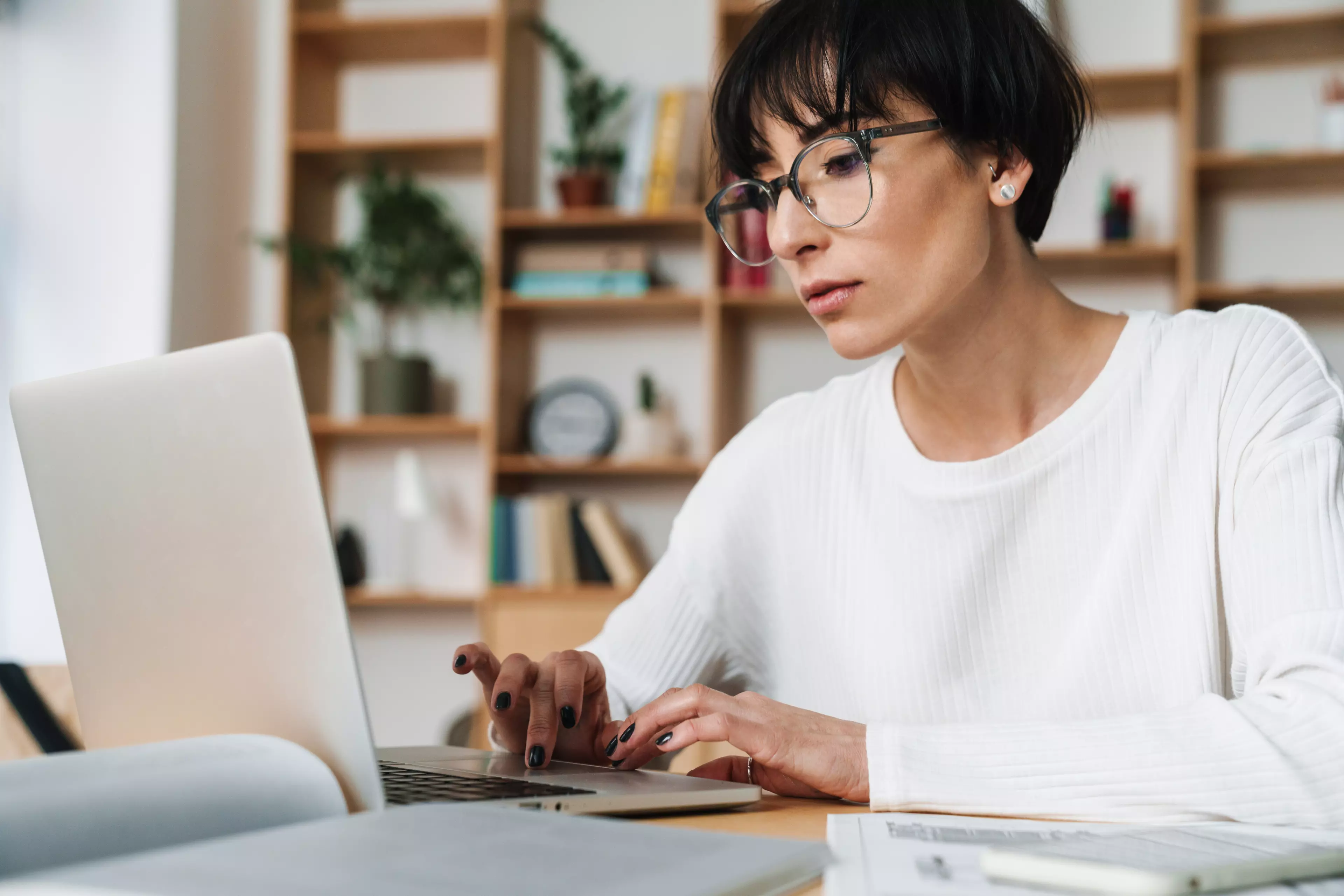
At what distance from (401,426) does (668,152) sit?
1.11 metres

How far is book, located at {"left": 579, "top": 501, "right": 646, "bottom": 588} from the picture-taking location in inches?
126

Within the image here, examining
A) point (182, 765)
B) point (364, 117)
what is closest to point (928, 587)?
point (182, 765)

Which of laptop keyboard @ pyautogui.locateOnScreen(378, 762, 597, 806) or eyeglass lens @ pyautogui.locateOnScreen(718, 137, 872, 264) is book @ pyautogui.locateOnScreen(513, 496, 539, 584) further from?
laptop keyboard @ pyautogui.locateOnScreen(378, 762, 597, 806)

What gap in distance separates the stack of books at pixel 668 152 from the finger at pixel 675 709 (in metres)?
2.58

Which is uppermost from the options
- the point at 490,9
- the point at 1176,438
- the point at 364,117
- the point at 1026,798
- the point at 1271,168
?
the point at 490,9

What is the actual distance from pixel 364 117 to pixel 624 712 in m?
3.02

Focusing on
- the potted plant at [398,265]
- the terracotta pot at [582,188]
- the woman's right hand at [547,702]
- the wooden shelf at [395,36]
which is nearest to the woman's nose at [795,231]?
the woman's right hand at [547,702]

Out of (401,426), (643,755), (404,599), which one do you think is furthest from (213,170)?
(643,755)

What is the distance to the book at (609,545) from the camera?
10.5 feet

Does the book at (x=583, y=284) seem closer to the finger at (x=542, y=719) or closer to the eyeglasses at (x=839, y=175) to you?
the eyeglasses at (x=839, y=175)

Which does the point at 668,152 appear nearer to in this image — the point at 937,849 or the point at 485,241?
the point at 485,241

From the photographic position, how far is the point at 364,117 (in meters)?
3.70

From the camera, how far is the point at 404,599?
3.32 m

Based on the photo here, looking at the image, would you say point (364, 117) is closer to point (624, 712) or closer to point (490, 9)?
point (490, 9)
